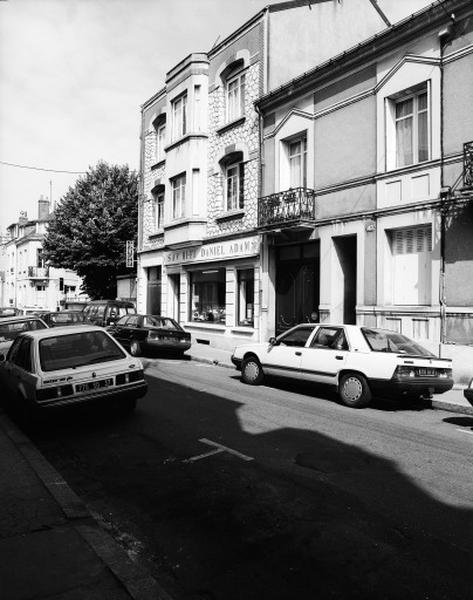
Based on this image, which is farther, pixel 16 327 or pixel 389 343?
pixel 16 327

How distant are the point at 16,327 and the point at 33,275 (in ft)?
145

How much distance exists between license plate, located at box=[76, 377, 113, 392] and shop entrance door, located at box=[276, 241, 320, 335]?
938 cm

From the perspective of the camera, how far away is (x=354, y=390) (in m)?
9.31

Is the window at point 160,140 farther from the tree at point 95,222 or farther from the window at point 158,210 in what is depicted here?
the tree at point 95,222

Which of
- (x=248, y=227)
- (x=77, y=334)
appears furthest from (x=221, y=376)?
(x=248, y=227)

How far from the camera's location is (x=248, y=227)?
18422 mm

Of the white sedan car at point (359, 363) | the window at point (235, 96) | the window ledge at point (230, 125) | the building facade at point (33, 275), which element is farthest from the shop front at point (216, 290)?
the building facade at point (33, 275)

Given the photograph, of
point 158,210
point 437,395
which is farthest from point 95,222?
point 437,395

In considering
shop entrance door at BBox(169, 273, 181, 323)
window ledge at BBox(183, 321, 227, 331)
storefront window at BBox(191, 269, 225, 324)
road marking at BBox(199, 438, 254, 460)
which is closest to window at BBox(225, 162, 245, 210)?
storefront window at BBox(191, 269, 225, 324)

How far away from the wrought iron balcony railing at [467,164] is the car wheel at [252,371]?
6.22 meters

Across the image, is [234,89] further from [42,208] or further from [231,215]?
[42,208]

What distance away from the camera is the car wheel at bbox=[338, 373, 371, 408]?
9.16 metres

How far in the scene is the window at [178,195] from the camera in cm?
2245

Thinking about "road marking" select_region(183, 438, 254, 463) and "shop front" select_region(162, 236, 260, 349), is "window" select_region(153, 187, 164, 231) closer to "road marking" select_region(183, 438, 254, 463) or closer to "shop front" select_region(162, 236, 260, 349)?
"shop front" select_region(162, 236, 260, 349)
